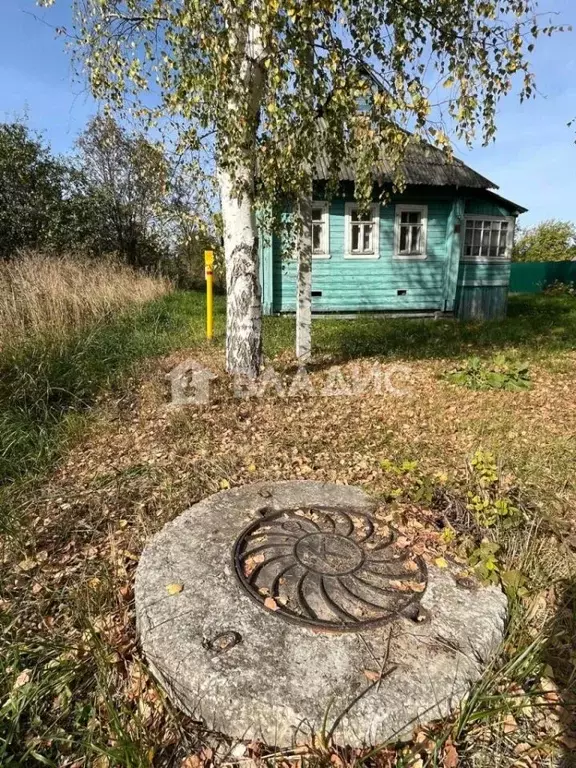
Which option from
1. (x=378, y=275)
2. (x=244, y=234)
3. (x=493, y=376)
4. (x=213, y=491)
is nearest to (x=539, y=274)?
(x=378, y=275)

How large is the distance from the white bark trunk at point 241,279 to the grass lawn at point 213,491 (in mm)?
409

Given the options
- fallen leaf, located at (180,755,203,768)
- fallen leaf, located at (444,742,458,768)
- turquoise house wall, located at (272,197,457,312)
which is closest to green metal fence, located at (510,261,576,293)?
turquoise house wall, located at (272,197,457,312)

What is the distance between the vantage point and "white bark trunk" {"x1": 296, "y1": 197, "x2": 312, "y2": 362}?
16.5 ft

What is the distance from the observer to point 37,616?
2.00 meters

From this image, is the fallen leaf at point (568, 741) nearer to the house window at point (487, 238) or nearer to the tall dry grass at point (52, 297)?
the tall dry grass at point (52, 297)

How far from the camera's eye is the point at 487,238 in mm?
11547

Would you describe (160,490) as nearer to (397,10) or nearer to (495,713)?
(495,713)

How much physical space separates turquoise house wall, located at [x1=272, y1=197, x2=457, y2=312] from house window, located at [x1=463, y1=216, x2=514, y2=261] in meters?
0.68

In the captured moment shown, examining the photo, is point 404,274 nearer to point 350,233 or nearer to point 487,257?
point 350,233

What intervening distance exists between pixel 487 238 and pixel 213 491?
11319 millimetres

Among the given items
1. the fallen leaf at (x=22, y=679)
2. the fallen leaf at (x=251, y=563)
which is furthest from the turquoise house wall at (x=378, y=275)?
the fallen leaf at (x=22, y=679)

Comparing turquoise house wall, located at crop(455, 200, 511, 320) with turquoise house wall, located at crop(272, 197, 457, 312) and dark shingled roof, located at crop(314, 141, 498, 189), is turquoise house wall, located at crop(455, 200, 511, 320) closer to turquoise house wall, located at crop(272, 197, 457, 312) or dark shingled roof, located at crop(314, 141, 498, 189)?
turquoise house wall, located at crop(272, 197, 457, 312)

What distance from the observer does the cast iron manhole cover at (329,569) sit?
176 cm

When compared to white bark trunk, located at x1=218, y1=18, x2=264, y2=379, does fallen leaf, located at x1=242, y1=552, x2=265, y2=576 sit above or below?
below
